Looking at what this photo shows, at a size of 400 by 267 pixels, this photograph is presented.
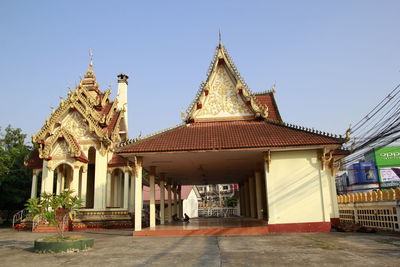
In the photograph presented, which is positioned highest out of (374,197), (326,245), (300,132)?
(300,132)

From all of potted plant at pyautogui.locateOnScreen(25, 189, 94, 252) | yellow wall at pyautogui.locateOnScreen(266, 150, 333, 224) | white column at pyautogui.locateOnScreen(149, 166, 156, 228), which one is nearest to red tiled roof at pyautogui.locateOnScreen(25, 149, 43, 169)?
white column at pyautogui.locateOnScreen(149, 166, 156, 228)

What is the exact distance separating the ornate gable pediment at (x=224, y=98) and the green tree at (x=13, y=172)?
49.6ft

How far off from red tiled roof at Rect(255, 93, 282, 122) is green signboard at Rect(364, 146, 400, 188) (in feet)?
113

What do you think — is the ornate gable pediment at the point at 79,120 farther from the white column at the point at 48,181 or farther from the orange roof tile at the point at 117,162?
the white column at the point at 48,181

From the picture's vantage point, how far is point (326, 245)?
866 centimetres

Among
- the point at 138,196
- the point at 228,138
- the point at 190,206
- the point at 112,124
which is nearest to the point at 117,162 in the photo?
the point at 112,124

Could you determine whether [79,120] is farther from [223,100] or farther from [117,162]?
[223,100]

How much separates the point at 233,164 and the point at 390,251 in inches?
378

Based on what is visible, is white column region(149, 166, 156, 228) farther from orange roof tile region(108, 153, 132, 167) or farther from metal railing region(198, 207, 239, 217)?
metal railing region(198, 207, 239, 217)

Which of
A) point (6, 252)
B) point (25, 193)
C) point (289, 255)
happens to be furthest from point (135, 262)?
point (25, 193)

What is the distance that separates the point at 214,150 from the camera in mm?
12148

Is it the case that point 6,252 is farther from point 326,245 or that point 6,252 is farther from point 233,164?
point 233,164

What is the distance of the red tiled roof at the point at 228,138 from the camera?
12.2 m

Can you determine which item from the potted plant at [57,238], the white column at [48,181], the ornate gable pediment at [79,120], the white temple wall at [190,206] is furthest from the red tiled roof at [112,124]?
the white temple wall at [190,206]
